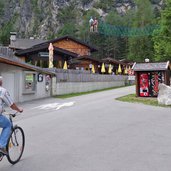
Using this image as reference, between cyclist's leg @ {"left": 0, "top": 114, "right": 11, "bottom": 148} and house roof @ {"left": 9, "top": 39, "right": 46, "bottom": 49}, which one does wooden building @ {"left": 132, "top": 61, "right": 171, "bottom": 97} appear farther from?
house roof @ {"left": 9, "top": 39, "right": 46, "bottom": 49}

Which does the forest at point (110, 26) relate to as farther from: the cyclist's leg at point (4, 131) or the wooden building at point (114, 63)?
the cyclist's leg at point (4, 131)

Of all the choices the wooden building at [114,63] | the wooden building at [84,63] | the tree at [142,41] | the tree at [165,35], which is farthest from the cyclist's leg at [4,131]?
the tree at [142,41]

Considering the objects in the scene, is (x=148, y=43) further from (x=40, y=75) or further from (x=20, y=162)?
(x=20, y=162)

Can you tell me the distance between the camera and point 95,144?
30.8 ft

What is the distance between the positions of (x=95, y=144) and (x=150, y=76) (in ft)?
61.3

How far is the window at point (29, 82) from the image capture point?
1009 inches

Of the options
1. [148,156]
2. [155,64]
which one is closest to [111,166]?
[148,156]

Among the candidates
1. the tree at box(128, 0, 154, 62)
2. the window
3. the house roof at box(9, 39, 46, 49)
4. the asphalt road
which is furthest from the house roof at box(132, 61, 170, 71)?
the tree at box(128, 0, 154, 62)

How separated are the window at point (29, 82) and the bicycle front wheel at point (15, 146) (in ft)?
58.4

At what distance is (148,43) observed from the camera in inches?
3140

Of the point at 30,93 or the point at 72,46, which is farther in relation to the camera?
the point at 72,46

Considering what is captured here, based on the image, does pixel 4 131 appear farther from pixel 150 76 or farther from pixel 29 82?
pixel 150 76

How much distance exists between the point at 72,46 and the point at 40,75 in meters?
27.2

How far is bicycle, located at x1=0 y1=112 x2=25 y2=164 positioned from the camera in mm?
Answer: 7243
